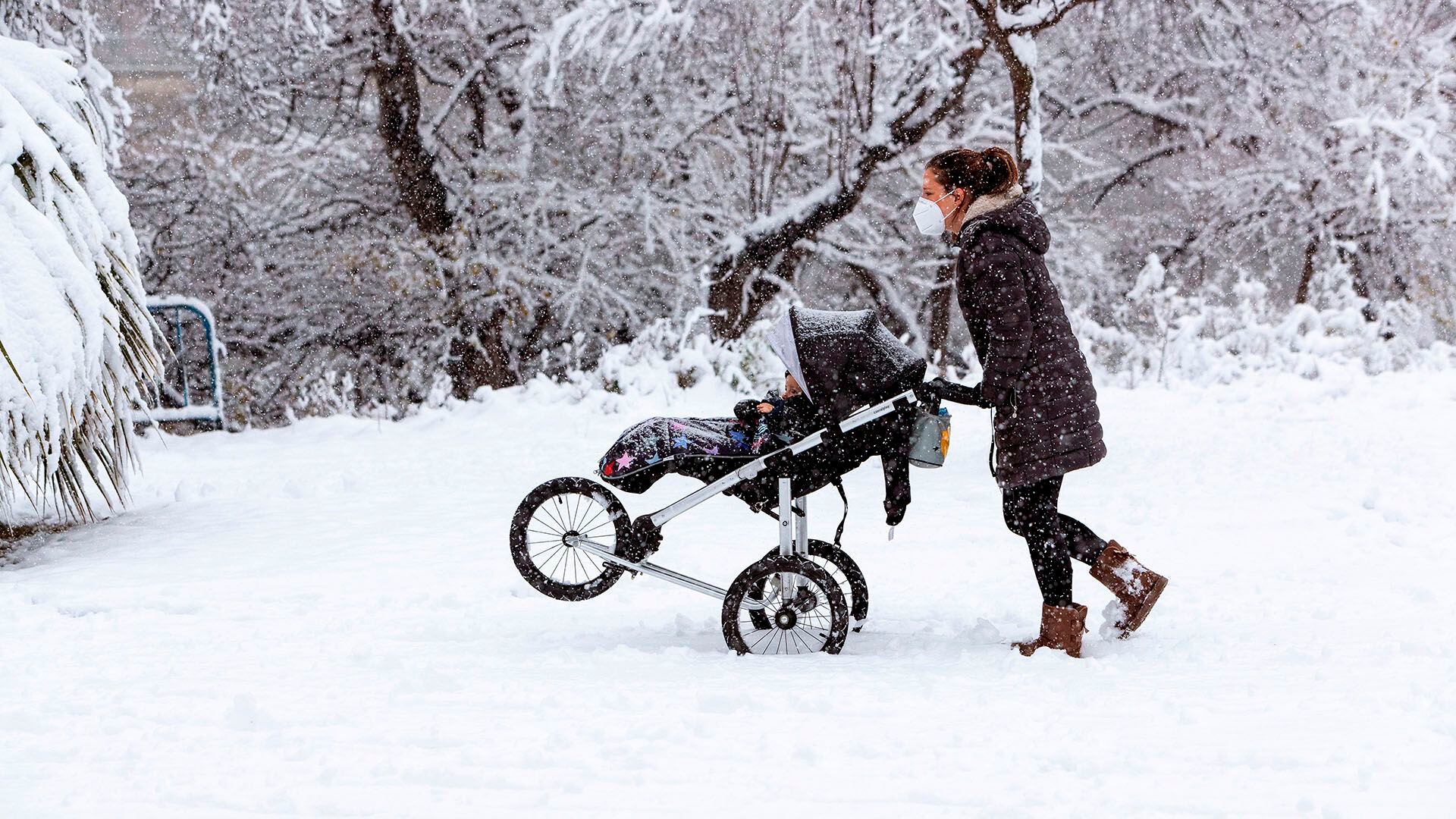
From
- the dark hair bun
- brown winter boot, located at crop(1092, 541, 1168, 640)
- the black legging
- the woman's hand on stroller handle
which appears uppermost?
the dark hair bun

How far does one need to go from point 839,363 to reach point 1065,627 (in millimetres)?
1089

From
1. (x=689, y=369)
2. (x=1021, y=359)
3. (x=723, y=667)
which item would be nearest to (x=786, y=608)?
(x=723, y=667)

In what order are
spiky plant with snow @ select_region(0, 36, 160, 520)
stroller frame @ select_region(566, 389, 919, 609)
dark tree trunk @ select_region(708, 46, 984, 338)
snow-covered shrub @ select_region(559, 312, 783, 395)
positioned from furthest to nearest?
dark tree trunk @ select_region(708, 46, 984, 338), snow-covered shrub @ select_region(559, 312, 783, 395), spiky plant with snow @ select_region(0, 36, 160, 520), stroller frame @ select_region(566, 389, 919, 609)

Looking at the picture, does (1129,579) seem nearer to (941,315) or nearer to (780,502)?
(780,502)

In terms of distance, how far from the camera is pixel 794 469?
3922 mm

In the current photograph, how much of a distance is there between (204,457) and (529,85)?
4710mm

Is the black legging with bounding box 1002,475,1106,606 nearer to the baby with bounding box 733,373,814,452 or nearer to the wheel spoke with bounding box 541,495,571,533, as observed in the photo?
the baby with bounding box 733,373,814,452

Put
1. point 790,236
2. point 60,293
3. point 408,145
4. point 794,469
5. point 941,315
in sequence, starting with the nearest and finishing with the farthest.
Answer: point 794,469, point 60,293, point 408,145, point 790,236, point 941,315

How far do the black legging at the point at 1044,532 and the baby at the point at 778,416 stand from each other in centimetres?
68

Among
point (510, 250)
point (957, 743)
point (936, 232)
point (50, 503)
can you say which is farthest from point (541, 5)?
point (957, 743)

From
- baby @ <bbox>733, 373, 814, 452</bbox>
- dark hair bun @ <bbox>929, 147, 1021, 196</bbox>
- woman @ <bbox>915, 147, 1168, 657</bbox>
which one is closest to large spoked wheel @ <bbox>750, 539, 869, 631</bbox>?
baby @ <bbox>733, 373, 814, 452</bbox>

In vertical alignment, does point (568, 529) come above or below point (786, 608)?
above

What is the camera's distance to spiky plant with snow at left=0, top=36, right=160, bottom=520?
5211 mm

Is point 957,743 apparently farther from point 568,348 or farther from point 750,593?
point 568,348
